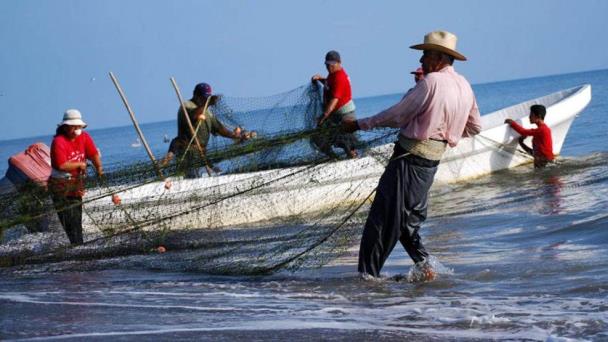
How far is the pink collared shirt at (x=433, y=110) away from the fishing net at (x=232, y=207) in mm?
886

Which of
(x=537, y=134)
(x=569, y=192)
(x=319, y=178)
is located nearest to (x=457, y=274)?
(x=319, y=178)

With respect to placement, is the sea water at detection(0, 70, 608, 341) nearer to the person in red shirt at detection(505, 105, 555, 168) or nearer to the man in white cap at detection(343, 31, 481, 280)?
the man in white cap at detection(343, 31, 481, 280)

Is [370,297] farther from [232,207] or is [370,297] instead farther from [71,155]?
[71,155]

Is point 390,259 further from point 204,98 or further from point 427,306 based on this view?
point 204,98

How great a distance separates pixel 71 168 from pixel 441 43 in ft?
13.4

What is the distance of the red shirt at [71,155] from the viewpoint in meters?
8.15

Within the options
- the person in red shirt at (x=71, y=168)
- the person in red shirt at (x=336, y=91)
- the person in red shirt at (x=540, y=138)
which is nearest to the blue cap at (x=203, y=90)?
the person in red shirt at (x=336, y=91)

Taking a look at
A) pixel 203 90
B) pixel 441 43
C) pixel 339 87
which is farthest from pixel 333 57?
pixel 441 43

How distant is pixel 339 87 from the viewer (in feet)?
37.3

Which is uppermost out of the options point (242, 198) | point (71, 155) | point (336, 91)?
point (336, 91)

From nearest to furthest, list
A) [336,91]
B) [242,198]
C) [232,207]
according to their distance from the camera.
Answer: [242,198], [232,207], [336,91]

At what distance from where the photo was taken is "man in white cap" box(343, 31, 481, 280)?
576cm

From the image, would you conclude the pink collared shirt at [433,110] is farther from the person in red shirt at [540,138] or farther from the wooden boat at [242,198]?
the person in red shirt at [540,138]

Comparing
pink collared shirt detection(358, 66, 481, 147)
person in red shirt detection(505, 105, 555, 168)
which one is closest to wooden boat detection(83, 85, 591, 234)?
pink collared shirt detection(358, 66, 481, 147)
